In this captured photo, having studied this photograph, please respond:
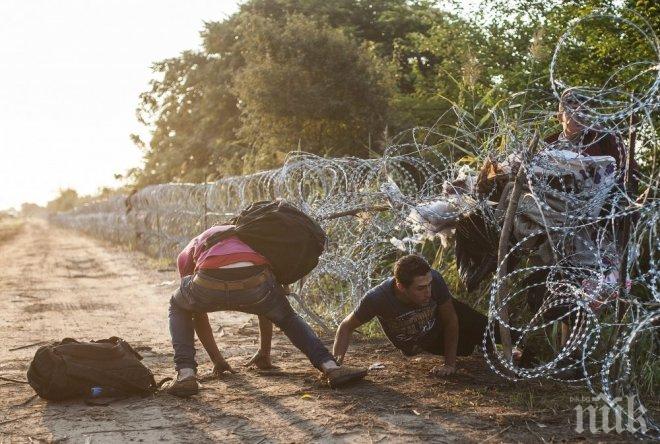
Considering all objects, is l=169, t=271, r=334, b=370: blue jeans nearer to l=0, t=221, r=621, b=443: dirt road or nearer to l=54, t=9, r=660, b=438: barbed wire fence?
l=0, t=221, r=621, b=443: dirt road

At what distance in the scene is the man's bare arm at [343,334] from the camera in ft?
14.9

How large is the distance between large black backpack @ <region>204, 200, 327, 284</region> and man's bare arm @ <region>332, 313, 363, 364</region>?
41 cm

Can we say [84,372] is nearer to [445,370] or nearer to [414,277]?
[414,277]

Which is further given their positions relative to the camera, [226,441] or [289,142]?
[289,142]

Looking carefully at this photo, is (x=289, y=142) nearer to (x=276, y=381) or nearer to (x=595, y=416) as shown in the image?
(x=276, y=381)

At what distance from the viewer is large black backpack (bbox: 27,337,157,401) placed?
163 inches

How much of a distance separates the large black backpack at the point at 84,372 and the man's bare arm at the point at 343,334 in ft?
3.67

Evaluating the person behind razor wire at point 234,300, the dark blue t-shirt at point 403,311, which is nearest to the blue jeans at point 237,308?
the person behind razor wire at point 234,300

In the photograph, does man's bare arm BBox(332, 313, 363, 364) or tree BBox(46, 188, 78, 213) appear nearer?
man's bare arm BBox(332, 313, 363, 364)

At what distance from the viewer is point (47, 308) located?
8875 mm

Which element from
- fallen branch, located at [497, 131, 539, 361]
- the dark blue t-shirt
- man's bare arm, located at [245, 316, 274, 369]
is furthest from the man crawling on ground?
man's bare arm, located at [245, 316, 274, 369]

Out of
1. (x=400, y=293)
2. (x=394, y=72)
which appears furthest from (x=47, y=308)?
(x=394, y=72)

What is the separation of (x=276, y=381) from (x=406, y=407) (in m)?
1.03

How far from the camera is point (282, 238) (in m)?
4.53
